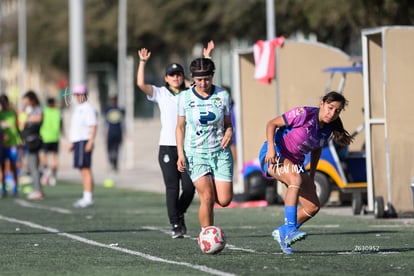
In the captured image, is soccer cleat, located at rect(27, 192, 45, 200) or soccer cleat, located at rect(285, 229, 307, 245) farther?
soccer cleat, located at rect(27, 192, 45, 200)

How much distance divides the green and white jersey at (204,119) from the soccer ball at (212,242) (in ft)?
3.28

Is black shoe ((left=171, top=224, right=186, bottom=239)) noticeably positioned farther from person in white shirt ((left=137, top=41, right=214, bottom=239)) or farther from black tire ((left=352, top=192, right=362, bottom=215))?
black tire ((left=352, top=192, right=362, bottom=215))

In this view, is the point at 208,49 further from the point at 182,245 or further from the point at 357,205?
the point at 357,205

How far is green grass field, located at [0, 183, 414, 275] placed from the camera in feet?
36.6

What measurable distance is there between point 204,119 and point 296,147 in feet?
3.33

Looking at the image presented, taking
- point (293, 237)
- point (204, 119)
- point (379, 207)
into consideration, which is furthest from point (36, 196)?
point (293, 237)

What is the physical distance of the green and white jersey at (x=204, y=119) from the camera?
1306cm

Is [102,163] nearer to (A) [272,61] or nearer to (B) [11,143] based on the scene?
(B) [11,143]

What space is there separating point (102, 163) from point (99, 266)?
3160cm

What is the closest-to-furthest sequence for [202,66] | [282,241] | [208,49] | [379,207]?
[282,241]
[202,66]
[208,49]
[379,207]

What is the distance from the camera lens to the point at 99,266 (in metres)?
11.4

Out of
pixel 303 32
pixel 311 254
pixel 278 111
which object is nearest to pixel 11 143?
pixel 278 111

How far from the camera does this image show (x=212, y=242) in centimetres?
1228

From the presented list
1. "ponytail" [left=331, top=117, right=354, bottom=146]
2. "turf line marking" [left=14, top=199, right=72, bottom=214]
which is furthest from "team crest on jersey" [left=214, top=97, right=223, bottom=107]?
"turf line marking" [left=14, top=199, right=72, bottom=214]
